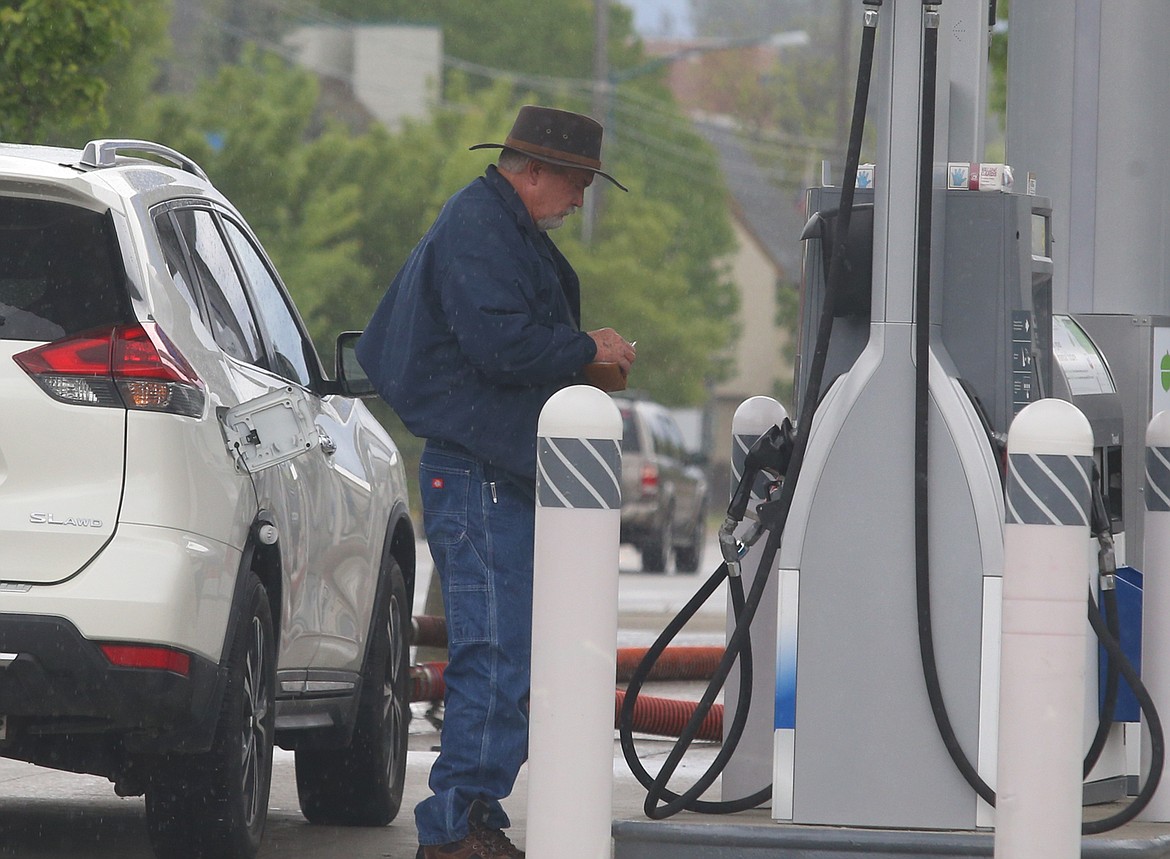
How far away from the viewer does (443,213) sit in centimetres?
530

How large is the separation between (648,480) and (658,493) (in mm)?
309

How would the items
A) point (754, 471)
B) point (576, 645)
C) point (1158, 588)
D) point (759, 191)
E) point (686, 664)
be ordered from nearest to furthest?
point (576, 645) < point (754, 471) < point (1158, 588) < point (686, 664) < point (759, 191)

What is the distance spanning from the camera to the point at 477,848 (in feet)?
16.9

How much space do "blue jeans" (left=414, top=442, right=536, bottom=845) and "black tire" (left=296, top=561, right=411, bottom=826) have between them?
1.27 meters

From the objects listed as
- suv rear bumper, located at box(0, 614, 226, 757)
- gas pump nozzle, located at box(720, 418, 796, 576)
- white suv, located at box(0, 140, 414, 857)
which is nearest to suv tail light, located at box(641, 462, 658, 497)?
white suv, located at box(0, 140, 414, 857)

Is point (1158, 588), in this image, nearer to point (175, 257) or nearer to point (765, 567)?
point (765, 567)

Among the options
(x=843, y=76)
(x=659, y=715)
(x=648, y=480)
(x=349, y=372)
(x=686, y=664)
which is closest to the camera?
(x=349, y=372)

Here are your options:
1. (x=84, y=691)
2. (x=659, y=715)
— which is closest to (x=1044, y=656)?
(x=84, y=691)

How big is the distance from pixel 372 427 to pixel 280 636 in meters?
1.52

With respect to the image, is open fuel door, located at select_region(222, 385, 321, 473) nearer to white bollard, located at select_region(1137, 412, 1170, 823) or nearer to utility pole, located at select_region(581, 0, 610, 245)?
white bollard, located at select_region(1137, 412, 1170, 823)

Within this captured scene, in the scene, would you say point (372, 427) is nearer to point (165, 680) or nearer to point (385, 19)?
point (165, 680)

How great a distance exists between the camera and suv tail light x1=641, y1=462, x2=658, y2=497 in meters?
24.1

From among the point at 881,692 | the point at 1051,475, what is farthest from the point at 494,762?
the point at 1051,475

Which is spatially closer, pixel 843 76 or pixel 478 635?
pixel 478 635
